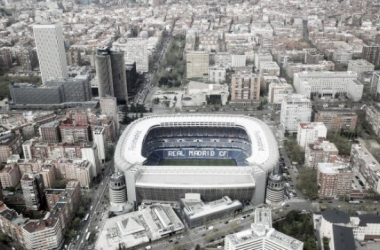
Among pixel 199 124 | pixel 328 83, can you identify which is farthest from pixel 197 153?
pixel 328 83

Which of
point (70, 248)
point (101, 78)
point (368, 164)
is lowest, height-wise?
point (70, 248)

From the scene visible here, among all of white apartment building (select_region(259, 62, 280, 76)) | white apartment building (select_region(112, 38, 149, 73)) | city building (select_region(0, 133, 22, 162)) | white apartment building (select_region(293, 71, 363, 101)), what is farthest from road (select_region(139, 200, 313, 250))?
white apartment building (select_region(112, 38, 149, 73))

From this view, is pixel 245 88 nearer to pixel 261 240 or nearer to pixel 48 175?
pixel 48 175

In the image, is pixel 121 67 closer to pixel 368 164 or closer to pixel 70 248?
pixel 70 248

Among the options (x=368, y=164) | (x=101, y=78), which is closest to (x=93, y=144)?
(x=101, y=78)

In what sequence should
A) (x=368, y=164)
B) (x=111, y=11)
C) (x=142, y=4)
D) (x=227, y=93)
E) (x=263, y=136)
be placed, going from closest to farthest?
(x=368, y=164) → (x=263, y=136) → (x=227, y=93) → (x=111, y=11) → (x=142, y=4)

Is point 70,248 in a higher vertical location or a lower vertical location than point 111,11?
lower

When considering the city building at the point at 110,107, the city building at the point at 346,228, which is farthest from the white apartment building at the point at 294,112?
the city building at the point at 110,107
